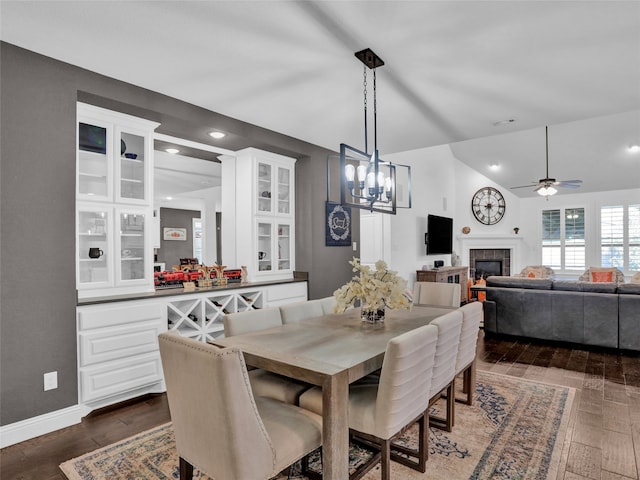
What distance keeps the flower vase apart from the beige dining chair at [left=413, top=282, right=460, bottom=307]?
121 cm

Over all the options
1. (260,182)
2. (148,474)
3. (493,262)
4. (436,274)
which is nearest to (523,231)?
(493,262)

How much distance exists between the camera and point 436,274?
740 centimetres

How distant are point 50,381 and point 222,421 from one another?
195cm

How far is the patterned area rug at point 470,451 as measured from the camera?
204cm

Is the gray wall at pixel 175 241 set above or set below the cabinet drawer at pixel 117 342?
above

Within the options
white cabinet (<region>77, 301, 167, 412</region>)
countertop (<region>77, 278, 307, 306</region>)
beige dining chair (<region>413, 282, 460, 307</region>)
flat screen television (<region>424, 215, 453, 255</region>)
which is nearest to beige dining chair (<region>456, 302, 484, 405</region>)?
beige dining chair (<region>413, 282, 460, 307</region>)

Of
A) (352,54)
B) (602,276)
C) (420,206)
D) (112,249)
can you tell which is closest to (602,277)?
(602,276)

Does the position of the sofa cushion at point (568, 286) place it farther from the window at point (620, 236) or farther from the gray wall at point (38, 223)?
the window at point (620, 236)

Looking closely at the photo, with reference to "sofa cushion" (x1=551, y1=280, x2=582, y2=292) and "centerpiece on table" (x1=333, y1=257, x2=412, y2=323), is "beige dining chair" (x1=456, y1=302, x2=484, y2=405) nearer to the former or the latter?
"centerpiece on table" (x1=333, y1=257, x2=412, y2=323)

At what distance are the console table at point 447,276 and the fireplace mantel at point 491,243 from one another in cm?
91

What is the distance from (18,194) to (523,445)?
3615 millimetres

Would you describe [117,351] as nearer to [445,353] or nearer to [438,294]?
[445,353]

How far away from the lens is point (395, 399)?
1.74 meters

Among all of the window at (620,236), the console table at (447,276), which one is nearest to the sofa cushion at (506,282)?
the console table at (447,276)
